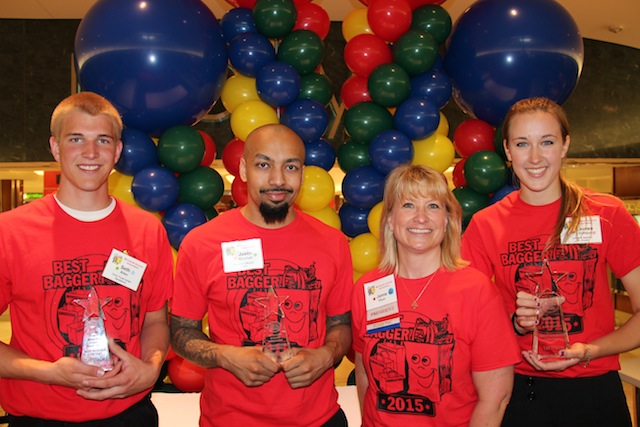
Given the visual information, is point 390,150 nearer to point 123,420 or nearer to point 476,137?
point 476,137

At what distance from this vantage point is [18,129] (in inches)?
261

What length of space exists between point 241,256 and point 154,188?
1323 mm

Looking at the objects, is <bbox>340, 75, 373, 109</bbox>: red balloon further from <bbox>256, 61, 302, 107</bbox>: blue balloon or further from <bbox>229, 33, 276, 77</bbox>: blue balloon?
<bbox>229, 33, 276, 77</bbox>: blue balloon

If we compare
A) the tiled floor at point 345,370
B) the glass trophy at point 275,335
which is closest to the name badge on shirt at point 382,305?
the glass trophy at point 275,335

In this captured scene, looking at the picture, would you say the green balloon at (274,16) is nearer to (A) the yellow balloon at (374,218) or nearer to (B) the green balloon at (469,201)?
(A) the yellow balloon at (374,218)

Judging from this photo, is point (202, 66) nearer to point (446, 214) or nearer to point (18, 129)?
point (446, 214)

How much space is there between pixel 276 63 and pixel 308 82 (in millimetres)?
253

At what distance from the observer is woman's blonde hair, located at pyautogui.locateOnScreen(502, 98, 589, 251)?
191 cm

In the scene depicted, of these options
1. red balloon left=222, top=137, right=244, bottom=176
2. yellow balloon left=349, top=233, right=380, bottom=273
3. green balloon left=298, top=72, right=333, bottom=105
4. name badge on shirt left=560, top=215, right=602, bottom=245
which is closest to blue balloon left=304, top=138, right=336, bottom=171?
green balloon left=298, top=72, right=333, bottom=105

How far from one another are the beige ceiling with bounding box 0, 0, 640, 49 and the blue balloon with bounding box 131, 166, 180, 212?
335 cm

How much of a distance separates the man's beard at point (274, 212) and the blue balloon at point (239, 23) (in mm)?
1773

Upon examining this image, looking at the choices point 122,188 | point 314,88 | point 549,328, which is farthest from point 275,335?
point 314,88

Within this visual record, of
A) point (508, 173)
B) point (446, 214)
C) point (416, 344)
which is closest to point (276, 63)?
point (508, 173)

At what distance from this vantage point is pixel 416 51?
322cm
